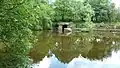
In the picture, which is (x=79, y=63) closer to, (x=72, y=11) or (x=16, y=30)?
(x=16, y=30)

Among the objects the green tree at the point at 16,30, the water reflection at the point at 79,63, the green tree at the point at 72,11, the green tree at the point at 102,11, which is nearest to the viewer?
the green tree at the point at 16,30

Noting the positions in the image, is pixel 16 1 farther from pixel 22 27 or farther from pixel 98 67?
pixel 98 67

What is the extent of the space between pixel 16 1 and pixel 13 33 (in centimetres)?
75

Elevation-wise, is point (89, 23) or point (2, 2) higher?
point (2, 2)

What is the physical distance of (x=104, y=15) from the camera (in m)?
29.1

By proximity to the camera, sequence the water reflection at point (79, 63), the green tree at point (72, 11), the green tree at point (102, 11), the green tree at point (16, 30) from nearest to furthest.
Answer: the green tree at point (16, 30), the water reflection at point (79, 63), the green tree at point (72, 11), the green tree at point (102, 11)

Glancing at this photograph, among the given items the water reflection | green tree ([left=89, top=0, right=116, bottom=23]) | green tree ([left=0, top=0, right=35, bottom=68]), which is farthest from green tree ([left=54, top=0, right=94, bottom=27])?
green tree ([left=0, top=0, right=35, bottom=68])

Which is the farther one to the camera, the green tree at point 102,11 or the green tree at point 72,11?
the green tree at point 102,11

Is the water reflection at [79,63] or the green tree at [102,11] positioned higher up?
the water reflection at [79,63]

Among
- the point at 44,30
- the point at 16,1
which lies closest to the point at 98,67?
the point at 16,1

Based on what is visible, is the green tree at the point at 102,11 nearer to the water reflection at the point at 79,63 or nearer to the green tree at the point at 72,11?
the green tree at the point at 72,11

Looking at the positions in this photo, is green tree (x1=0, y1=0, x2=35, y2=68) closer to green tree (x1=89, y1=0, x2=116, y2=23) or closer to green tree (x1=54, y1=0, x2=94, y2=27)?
green tree (x1=54, y1=0, x2=94, y2=27)

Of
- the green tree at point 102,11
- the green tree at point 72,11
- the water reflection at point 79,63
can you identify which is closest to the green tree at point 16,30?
the water reflection at point 79,63

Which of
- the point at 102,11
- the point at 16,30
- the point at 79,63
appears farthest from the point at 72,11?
the point at 16,30
